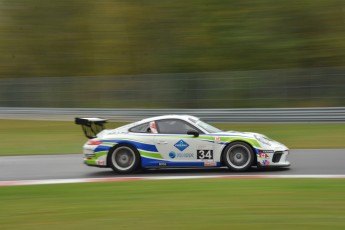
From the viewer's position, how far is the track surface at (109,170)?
12453mm

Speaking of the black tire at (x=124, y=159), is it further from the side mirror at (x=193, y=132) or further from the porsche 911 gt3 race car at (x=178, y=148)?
the side mirror at (x=193, y=132)

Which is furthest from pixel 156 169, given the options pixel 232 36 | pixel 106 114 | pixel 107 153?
pixel 232 36

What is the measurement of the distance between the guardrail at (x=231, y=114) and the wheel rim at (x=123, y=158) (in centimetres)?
1252

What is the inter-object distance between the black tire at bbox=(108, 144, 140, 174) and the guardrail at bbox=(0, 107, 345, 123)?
12510mm

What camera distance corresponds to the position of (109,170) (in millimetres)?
13844

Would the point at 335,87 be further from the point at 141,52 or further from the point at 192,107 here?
the point at 141,52

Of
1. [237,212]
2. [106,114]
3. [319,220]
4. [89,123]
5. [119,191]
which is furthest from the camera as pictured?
[106,114]

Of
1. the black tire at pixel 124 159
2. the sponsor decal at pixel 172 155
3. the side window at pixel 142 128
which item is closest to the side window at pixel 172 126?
the side window at pixel 142 128

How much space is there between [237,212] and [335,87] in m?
17.9

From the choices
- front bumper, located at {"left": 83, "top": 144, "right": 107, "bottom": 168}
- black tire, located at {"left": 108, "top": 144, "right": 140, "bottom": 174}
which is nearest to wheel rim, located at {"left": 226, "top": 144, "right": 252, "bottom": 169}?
black tire, located at {"left": 108, "top": 144, "right": 140, "bottom": 174}

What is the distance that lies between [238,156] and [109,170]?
3.07m

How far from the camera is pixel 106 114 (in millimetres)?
28281

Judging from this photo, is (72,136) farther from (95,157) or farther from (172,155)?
(172,155)

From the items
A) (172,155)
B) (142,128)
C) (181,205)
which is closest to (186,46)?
(142,128)
